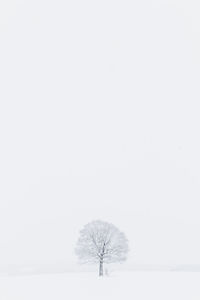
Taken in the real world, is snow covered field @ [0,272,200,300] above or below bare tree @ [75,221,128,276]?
below

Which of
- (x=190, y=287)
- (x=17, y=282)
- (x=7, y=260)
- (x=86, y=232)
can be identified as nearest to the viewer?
(x=190, y=287)

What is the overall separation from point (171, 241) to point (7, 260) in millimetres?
22760

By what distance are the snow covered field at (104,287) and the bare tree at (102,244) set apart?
5.57 feet

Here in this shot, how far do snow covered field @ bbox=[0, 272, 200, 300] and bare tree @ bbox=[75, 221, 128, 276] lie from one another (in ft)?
5.57

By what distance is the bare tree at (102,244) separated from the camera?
40.2 metres

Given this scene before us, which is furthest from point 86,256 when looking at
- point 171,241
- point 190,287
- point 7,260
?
point 171,241

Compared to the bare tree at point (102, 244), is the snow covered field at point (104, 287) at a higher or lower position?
lower

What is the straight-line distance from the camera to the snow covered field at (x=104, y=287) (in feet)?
104

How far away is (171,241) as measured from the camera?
68625 millimetres

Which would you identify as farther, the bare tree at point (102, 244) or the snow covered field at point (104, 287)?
the bare tree at point (102, 244)

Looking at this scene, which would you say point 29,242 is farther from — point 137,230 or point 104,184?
point 104,184

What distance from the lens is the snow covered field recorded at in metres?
31.8

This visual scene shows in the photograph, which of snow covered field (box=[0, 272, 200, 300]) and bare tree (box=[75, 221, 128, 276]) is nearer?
snow covered field (box=[0, 272, 200, 300])

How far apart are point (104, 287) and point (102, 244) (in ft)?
17.0
